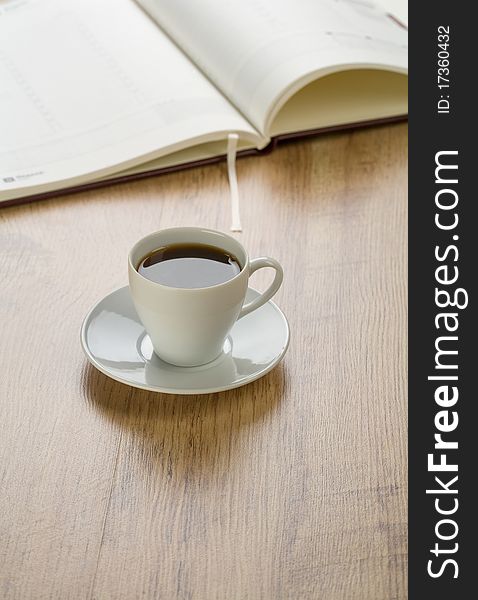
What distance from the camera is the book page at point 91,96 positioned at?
110cm

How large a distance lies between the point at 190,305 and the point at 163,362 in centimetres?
9

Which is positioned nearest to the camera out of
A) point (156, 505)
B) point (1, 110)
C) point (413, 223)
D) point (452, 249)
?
point (156, 505)

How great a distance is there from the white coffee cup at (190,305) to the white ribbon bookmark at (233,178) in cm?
23

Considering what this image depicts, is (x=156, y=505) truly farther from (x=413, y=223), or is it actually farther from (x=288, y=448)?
(x=413, y=223)

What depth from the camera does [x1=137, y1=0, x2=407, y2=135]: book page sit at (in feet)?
3.72

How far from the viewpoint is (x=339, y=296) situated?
0.90 metres

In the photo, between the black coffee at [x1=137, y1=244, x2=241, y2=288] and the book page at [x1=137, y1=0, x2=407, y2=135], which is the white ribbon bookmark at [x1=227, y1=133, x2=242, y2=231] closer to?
the book page at [x1=137, y1=0, x2=407, y2=135]

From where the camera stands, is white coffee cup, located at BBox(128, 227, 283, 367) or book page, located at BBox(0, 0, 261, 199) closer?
white coffee cup, located at BBox(128, 227, 283, 367)

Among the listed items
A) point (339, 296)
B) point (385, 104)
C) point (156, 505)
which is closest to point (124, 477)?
point (156, 505)

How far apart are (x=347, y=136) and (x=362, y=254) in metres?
0.29

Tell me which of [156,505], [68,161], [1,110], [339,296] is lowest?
[156,505]

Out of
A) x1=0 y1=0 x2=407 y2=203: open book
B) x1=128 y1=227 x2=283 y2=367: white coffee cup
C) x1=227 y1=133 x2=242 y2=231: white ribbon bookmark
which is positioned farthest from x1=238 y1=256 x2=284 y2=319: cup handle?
x1=0 y1=0 x2=407 y2=203: open book

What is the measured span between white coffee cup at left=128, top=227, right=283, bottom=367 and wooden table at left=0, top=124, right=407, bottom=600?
0.15ft

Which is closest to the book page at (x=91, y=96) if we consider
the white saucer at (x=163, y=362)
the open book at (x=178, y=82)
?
the open book at (x=178, y=82)
